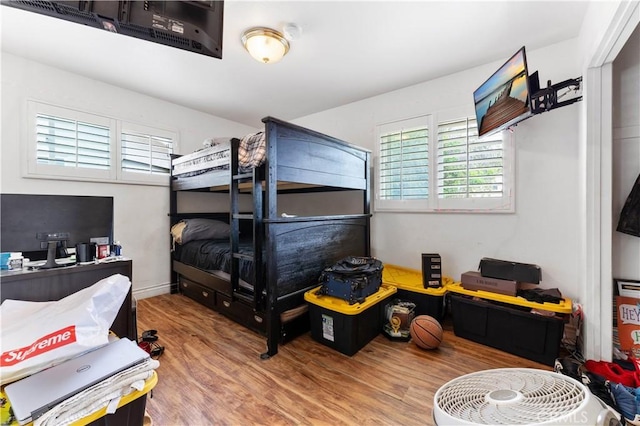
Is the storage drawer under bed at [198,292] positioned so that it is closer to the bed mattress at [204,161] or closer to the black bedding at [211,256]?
the black bedding at [211,256]

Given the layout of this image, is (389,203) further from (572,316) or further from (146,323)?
(146,323)

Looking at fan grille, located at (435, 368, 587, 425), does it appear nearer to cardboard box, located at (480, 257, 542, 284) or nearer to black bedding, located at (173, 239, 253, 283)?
cardboard box, located at (480, 257, 542, 284)

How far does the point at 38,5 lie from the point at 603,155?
10.3ft

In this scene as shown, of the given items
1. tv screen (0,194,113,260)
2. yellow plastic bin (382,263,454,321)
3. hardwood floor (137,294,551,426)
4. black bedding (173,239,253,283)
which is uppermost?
tv screen (0,194,113,260)

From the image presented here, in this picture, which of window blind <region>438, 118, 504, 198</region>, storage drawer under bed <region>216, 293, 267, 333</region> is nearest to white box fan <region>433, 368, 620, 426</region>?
storage drawer under bed <region>216, 293, 267, 333</region>

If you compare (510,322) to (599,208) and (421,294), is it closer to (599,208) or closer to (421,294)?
(421,294)

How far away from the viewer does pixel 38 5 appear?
98 centimetres

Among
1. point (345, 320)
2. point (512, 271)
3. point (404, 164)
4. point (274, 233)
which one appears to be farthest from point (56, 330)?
point (404, 164)

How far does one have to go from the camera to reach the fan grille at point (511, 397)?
2.58 feet

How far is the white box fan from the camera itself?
75cm

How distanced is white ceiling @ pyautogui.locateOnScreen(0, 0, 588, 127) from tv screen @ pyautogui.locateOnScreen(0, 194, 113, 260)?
155 cm

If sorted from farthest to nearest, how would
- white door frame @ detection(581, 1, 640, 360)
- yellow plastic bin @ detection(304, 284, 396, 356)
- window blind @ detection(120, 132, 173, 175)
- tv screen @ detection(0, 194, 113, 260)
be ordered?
window blind @ detection(120, 132, 173, 175) → yellow plastic bin @ detection(304, 284, 396, 356) → white door frame @ detection(581, 1, 640, 360) → tv screen @ detection(0, 194, 113, 260)

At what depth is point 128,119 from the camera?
2998mm

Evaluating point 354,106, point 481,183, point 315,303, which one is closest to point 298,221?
Answer: point 315,303
